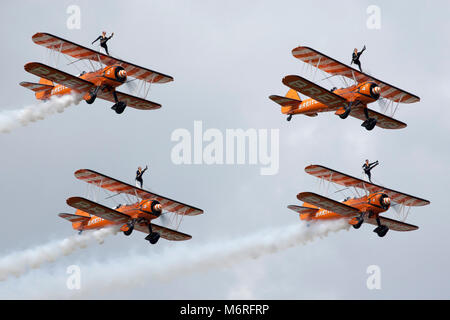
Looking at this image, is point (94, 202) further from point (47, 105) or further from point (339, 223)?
point (339, 223)

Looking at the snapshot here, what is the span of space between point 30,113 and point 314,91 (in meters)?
12.6

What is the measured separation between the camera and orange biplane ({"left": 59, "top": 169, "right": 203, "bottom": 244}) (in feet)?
171

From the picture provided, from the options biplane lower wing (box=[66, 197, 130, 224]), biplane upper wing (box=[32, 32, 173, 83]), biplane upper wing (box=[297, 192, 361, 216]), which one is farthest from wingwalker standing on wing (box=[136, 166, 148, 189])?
biplane upper wing (box=[297, 192, 361, 216])

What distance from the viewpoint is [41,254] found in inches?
2217

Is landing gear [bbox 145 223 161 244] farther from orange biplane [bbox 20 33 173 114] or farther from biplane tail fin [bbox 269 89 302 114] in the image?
biplane tail fin [bbox 269 89 302 114]

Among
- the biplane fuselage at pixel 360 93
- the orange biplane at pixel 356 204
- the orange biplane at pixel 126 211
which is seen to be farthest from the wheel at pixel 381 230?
the orange biplane at pixel 126 211

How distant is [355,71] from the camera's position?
55438 millimetres

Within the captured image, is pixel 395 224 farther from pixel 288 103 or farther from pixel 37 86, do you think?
pixel 37 86

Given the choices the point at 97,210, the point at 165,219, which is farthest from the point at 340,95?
the point at 97,210

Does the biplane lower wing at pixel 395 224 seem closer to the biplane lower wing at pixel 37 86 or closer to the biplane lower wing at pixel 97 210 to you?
the biplane lower wing at pixel 97 210

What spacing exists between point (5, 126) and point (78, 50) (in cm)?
485

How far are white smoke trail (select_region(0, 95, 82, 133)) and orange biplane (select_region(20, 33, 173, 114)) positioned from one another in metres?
0.52
